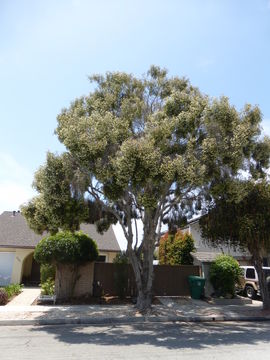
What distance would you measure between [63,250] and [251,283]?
1095cm

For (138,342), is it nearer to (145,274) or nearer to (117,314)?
(117,314)

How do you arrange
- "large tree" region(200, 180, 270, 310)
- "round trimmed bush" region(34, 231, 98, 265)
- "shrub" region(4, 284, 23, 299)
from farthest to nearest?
"shrub" region(4, 284, 23, 299) < "round trimmed bush" region(34, 231, 98, 265) < "large tree" region(200, 180, 270, 310)

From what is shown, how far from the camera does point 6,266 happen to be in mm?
20047

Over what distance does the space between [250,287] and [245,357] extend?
11.9m

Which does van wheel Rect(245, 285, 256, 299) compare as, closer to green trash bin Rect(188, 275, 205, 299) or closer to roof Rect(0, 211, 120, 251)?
green trash bin Rect(188, 275, 205, 299)

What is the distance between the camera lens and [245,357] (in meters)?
6.88

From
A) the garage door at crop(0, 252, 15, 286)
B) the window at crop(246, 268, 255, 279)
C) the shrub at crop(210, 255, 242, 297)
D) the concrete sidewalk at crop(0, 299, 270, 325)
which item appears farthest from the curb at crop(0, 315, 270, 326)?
the garage door at crop(0, 252, 15, 286)

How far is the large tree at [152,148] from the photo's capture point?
10.7 meters

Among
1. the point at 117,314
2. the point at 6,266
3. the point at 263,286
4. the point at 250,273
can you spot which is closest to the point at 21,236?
the point at 6,266


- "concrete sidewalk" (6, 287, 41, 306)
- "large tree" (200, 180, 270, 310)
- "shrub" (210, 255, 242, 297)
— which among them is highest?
"large tree" (200, 180, 270, 310)

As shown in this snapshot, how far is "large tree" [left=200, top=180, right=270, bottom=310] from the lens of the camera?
12.8 metres

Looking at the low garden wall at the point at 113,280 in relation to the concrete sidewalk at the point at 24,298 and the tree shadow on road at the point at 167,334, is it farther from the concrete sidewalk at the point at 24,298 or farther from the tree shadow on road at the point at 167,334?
the tree shadow on road at the point at 167,334

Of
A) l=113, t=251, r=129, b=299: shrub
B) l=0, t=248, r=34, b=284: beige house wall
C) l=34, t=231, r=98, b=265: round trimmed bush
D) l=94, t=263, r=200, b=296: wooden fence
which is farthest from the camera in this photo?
l=0, t=248, r=34, b=284: beige house wall

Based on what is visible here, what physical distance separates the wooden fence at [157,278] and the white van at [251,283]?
2.87 metres
